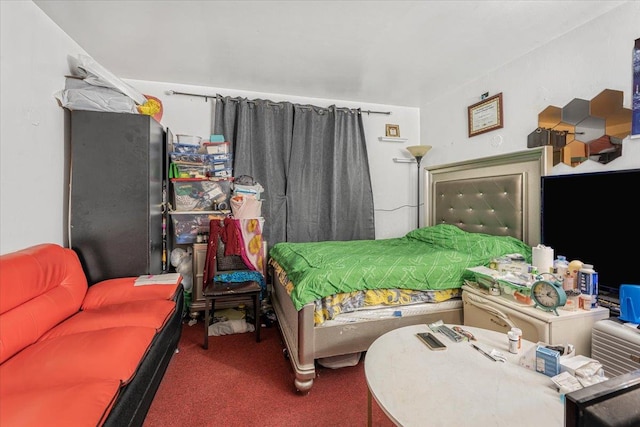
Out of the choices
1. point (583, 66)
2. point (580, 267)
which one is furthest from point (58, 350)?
point (583, 66)

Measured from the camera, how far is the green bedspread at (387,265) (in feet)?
6.09

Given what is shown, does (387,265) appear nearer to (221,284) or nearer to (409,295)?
(409,295)

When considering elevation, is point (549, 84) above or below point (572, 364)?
above

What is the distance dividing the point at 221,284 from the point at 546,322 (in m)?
2.38

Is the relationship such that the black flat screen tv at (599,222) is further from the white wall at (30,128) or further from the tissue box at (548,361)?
the white wall at (30,128)

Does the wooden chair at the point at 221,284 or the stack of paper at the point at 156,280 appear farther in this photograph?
the wooden chair at the point at 221,284

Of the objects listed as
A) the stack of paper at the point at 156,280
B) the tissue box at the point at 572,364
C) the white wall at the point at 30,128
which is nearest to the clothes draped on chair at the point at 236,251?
the stack of paper at the point at 156,280

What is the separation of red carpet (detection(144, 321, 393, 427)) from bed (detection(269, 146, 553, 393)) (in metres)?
0.15

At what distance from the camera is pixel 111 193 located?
7.23 ft

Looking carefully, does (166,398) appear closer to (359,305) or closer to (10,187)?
(359,305)

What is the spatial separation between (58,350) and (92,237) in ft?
3.62

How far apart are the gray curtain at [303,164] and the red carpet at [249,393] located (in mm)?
1441

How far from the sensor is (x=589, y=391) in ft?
1.28

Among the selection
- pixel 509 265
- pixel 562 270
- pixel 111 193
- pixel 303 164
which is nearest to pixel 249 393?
pixel 111 193
